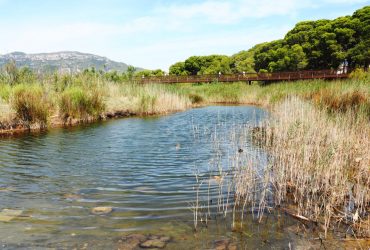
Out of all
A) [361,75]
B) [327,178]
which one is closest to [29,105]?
[327,178]

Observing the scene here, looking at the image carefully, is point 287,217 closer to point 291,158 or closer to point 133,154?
point 291,158

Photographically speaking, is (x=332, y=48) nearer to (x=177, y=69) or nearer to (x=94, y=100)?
(x=177, y=69)

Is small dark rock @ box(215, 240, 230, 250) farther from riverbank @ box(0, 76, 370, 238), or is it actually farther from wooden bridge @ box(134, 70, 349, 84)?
wooden bridge @ box(134, 70, 349, 84)

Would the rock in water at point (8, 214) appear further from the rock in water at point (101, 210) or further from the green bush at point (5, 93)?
the green bush at point (5, 93)

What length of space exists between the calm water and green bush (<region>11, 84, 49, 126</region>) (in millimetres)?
2593

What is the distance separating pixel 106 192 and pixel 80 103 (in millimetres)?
11342

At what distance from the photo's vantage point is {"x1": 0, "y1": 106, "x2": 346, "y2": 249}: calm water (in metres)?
4.20

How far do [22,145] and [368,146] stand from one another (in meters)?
9.55

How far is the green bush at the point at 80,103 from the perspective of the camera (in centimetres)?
1565

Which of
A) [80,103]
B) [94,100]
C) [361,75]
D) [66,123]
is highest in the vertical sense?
[361,75]

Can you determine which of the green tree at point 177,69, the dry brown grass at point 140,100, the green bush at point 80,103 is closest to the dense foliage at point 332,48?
the green tree at point 177,69

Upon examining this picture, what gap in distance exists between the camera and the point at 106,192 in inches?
235

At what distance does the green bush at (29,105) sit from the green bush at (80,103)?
4.93 feet

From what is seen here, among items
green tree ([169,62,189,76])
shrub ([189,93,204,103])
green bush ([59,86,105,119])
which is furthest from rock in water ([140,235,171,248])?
green tree ([169,62,189,76])
